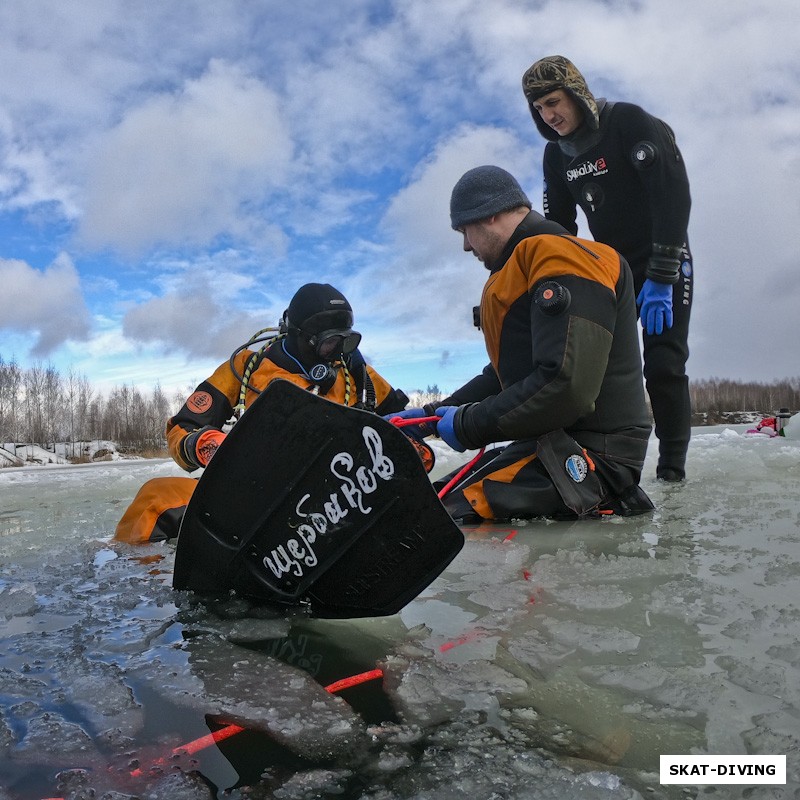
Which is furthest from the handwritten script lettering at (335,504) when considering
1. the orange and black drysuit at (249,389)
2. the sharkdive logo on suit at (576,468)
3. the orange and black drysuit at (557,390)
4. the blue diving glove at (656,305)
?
the blue diving glove at (656,305)

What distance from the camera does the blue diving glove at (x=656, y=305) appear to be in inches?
150

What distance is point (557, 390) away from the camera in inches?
97.7

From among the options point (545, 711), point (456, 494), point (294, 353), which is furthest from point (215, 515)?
point (294, 353)

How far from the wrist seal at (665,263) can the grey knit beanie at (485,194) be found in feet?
4.24

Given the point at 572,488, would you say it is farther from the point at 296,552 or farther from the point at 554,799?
the point at 554,799

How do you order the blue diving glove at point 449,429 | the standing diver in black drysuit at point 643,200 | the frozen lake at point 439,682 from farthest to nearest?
the standing diver in black drysuit at point 643,200
the blue diving glove at point 449,429
the frozen lake at point 439,682

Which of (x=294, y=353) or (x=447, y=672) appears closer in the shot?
(x=447, y=672)

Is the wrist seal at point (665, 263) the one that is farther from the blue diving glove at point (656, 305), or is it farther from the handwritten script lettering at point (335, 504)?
the handwritten script lettering at point (335, 504)

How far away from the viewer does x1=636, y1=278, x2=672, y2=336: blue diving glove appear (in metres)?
3.81

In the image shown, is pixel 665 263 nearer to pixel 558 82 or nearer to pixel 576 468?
pixel 558 82

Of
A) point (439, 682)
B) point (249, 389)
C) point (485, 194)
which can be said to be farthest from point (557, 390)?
point (249, 389)

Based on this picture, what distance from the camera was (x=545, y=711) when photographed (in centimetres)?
110

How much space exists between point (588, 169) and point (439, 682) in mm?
3567

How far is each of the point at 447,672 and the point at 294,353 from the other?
9.11ft
